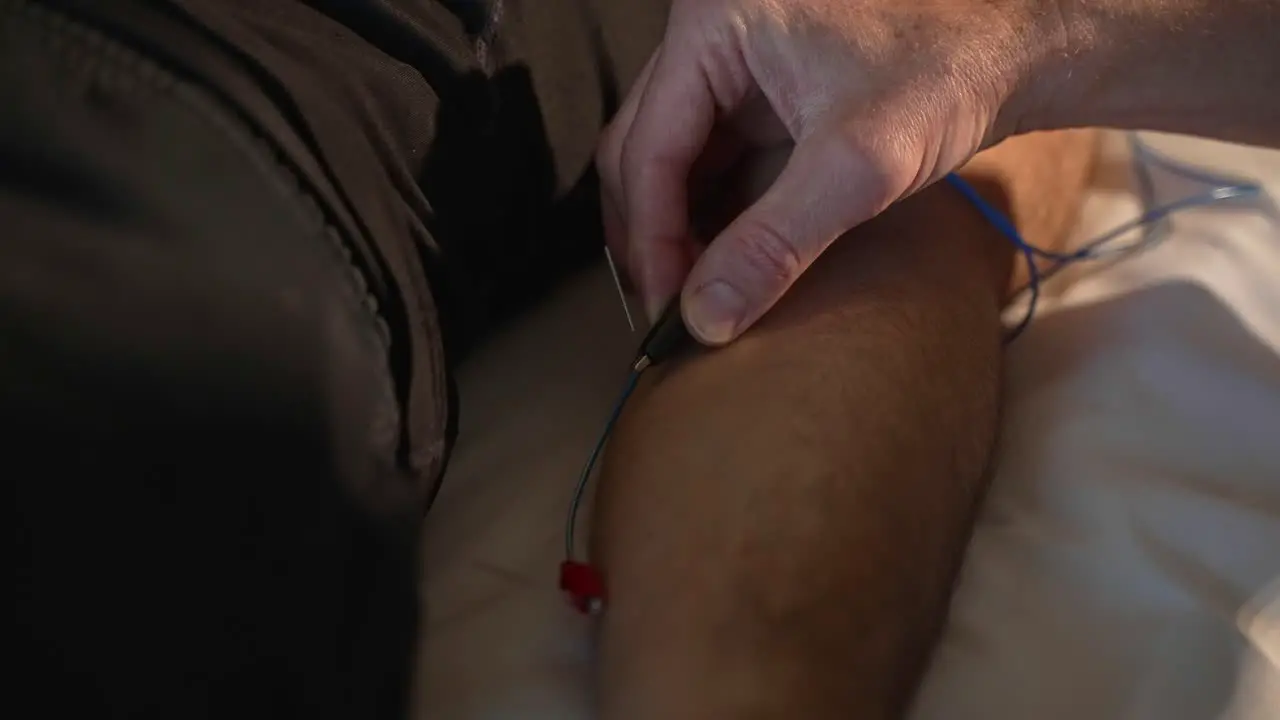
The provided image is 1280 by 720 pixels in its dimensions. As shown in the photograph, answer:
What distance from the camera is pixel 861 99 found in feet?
1.96

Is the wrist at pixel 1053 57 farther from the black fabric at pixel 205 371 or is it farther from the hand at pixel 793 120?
the black fabric at pixel 205 371

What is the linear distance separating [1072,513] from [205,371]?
446 mm

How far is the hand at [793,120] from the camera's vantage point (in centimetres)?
59

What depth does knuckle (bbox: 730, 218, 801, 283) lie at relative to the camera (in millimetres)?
587

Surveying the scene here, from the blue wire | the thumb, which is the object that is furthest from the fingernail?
the blue wire

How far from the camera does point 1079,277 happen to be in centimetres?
75

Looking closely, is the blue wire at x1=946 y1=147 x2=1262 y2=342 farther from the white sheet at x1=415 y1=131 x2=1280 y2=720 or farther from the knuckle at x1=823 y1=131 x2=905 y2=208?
the knuckle at x1=823 y1=131 x2=905 y2=208

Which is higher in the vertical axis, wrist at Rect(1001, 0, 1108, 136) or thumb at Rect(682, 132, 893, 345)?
wrist at Rect(1001, 0, 1108, 136)

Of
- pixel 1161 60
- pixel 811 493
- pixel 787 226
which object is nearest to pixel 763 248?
pixel 787 226

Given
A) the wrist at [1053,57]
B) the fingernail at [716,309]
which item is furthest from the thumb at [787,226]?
the wrist at [1053,57]

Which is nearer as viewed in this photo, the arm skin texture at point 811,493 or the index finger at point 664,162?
the arm skin texture at point 811,493

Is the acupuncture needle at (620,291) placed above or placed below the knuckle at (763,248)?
below

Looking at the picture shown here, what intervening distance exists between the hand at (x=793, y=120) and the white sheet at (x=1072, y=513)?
106 mm

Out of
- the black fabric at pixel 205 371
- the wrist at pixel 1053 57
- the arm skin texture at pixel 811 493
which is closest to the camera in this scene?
the black fabric at pixel 205 371
